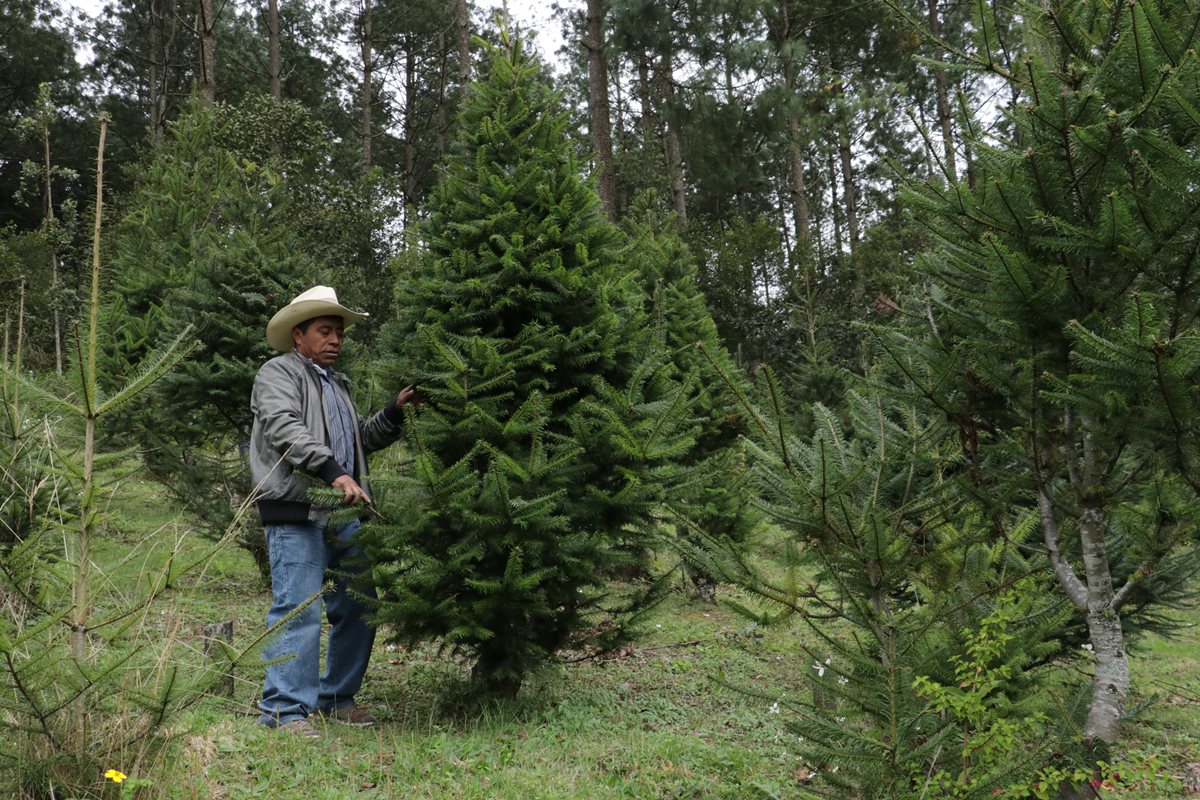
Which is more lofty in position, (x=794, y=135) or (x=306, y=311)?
(x=794, y=135)

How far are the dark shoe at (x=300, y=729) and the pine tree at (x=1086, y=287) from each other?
311 centimetres

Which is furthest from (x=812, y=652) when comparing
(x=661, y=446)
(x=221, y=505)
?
(x=221, y=505)

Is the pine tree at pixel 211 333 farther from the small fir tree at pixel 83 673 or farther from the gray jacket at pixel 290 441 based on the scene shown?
the small fir tree at pixel 83 673

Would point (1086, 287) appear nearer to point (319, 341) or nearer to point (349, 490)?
point (349, 490)

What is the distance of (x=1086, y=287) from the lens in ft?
10.5

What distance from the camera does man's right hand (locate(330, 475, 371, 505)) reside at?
4152mm

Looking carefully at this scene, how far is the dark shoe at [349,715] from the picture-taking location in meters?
4.63

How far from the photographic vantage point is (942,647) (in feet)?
10.9

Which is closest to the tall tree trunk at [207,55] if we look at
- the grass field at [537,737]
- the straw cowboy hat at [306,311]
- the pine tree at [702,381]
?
the pine tree at [702,381]

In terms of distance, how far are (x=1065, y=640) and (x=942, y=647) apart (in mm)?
3390

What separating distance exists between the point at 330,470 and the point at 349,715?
1.40 metres

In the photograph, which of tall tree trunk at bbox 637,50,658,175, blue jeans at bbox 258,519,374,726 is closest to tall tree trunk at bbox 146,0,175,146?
tall tree trunk at bbox 637,50,658,175

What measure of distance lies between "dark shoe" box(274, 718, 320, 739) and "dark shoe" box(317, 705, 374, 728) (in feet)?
1.06

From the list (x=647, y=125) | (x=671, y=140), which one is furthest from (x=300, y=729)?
(x=647, y=125)
